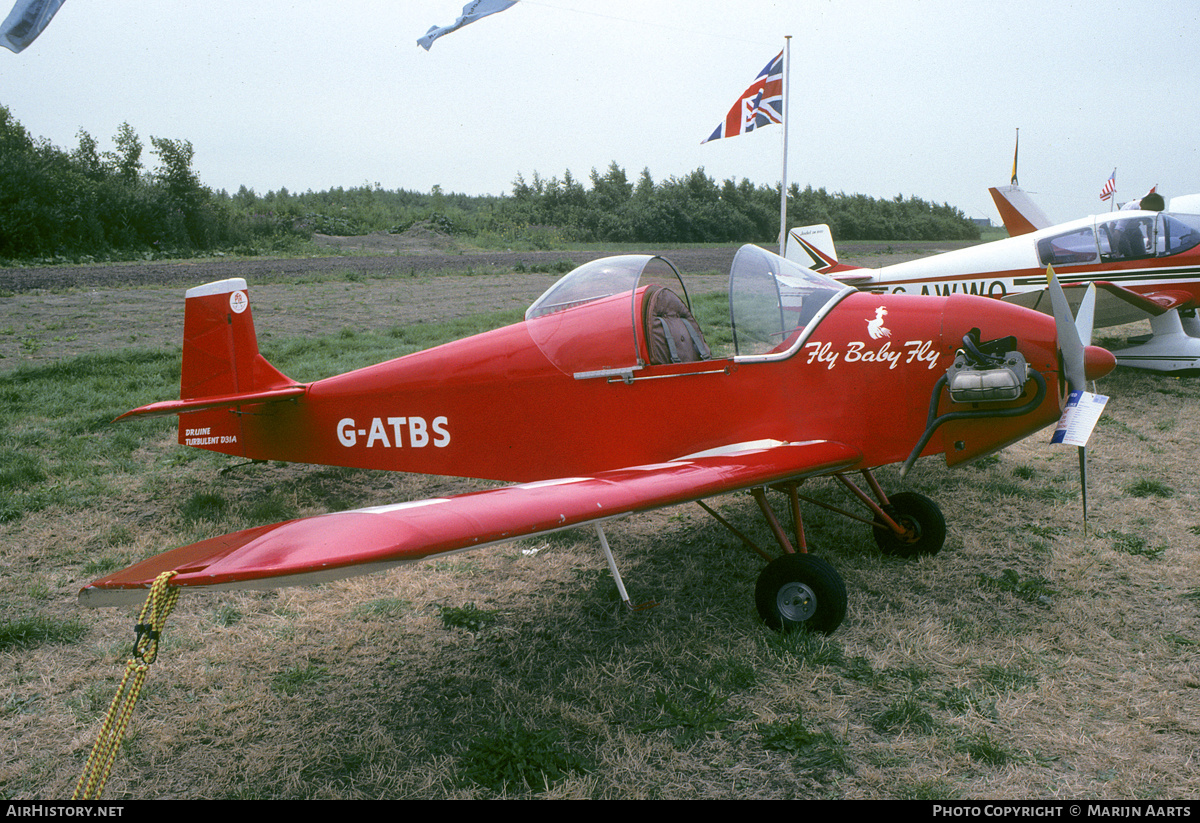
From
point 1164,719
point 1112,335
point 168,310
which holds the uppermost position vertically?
point 168,310

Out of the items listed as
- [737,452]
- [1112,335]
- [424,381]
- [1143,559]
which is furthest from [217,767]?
[1112,335]

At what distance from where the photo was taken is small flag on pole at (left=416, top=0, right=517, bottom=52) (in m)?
6.71

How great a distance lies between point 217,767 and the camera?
8.40ft

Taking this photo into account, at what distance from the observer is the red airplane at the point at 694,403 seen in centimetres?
335

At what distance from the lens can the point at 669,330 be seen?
4.07 m

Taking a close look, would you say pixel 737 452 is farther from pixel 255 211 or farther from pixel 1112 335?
pixel 255 211

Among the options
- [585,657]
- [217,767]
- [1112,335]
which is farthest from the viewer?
[1112,335]

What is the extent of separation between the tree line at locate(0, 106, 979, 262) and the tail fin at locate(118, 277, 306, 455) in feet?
74.2

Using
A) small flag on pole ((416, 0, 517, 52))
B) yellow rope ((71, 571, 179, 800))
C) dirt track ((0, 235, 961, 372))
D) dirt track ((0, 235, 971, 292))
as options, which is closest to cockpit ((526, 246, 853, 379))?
dirt track ((0, 235, 961, 372))

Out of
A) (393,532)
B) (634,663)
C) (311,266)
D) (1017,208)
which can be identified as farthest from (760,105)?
(311,266)

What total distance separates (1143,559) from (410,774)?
4139 millimetres

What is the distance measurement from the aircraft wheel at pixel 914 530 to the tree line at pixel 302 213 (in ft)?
86.9

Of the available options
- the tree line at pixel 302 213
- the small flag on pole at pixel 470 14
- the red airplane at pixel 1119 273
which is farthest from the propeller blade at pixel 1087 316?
the tree line at pixel 302 213

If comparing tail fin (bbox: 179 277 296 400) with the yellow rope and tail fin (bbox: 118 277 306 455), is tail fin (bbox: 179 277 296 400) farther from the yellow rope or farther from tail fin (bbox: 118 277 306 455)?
the yellow rope
